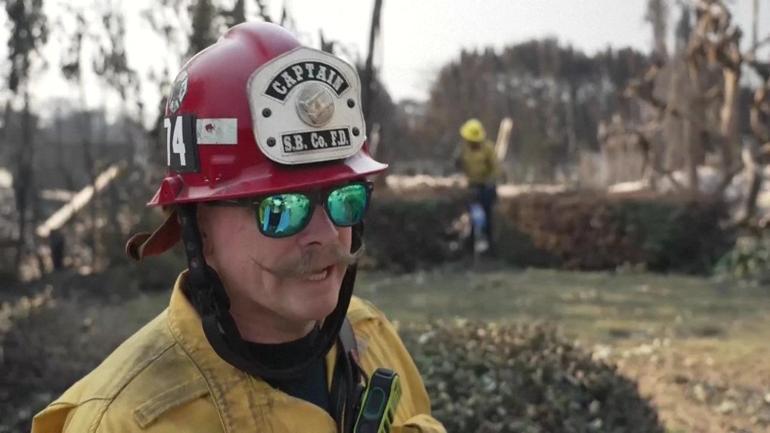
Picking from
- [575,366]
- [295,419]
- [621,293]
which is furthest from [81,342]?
[621,293]

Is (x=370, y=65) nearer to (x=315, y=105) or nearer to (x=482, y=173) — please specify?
(x=315, y=105)

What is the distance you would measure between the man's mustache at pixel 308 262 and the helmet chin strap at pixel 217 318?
4.5 inches

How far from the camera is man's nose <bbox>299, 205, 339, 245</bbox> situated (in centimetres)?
180

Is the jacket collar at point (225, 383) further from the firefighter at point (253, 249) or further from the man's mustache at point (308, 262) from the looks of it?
the man's mustache at point (308, 262)

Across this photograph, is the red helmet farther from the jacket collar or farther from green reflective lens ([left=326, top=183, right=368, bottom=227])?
the jacket collar

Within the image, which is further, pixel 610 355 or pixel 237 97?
pixel 610 355

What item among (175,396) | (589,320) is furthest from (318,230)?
(589,320)

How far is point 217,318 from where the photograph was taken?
1808 mm

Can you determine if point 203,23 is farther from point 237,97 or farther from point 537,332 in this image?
point 237,97

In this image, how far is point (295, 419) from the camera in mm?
1779

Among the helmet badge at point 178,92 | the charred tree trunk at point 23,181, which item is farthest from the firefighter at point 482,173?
the helmet badge at point 178,92

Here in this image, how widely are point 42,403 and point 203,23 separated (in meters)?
3.17

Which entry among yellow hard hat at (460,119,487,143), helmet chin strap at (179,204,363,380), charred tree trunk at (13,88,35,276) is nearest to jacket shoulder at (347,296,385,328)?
helmet chin strap at (179,204,363,380)

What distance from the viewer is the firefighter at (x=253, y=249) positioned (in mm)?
1740
